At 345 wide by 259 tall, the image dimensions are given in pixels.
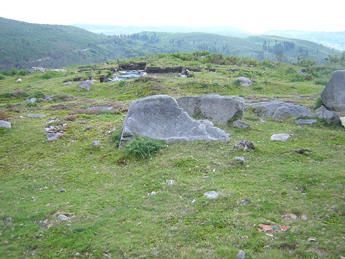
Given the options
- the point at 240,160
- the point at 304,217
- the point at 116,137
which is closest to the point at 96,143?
the point at 116,137

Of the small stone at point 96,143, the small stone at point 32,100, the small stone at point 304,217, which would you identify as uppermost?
the small stone at point 304,217

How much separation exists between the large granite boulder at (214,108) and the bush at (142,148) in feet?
17.2

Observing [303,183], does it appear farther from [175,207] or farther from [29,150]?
[29,150]

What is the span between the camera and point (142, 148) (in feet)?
61.0

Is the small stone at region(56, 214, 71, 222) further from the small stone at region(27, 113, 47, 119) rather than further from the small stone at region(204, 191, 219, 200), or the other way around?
the small stone at region(27, 113, 47, 119)

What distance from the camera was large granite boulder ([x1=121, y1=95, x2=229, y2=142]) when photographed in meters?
20.2

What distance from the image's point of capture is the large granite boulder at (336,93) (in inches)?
1007

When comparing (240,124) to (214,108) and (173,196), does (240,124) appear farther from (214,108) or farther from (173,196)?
(173,196)

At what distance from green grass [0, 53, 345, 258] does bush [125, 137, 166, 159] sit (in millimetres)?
394

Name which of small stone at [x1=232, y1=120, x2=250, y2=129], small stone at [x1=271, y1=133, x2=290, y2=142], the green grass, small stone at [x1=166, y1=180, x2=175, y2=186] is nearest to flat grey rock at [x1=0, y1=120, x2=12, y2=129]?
the green grass

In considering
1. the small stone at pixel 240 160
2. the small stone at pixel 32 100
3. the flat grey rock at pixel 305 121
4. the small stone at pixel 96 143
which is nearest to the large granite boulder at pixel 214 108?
the flat grey rock at pixel 305 121

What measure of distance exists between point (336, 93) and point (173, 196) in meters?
16.4

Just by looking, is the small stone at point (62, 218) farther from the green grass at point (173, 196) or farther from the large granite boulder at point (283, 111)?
the large granite boulder at point (283, 111)

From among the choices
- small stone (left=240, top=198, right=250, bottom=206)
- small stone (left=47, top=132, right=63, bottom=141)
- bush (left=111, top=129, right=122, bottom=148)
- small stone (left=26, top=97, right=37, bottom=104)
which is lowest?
small stone (left=26, top=97, right=37, bottom=104)
